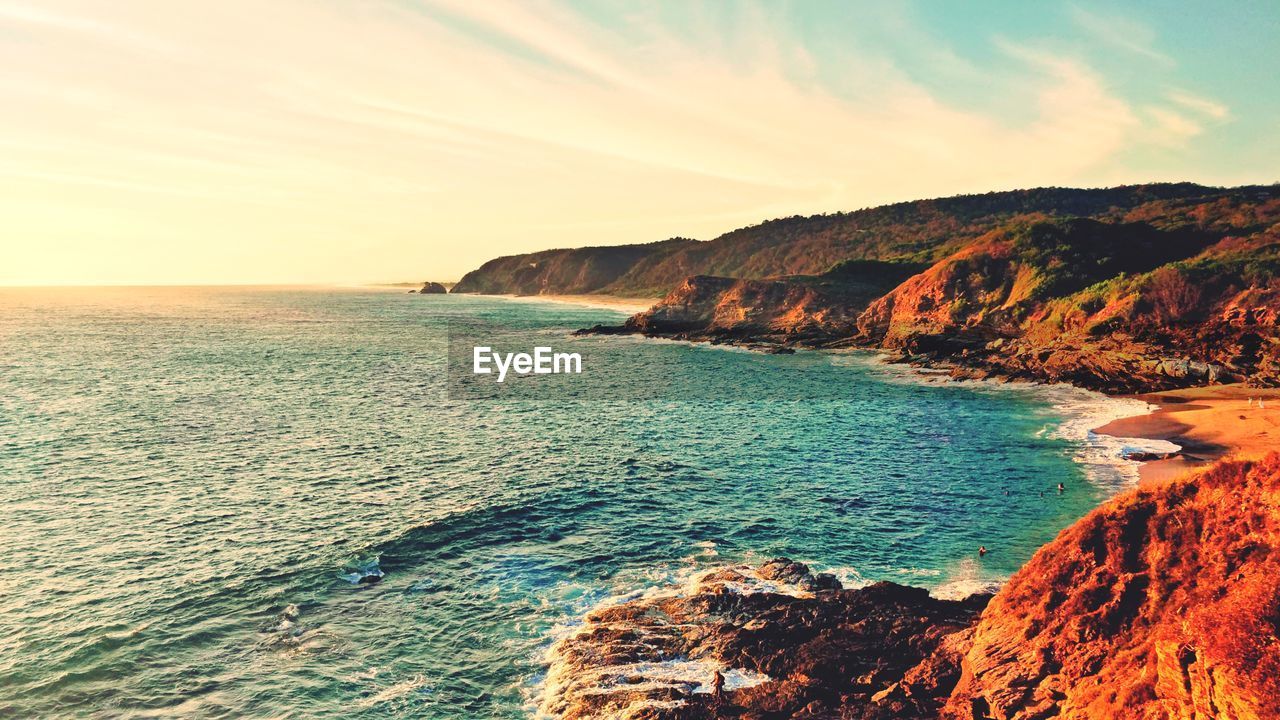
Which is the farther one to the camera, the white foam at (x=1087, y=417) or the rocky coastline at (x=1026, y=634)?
the white foam at (x=1087, y=417)

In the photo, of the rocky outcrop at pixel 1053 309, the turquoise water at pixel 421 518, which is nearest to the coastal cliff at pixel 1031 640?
the turquoise water at pixel 421 518

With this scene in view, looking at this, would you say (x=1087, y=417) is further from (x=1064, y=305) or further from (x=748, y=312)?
(x=748, y=312)

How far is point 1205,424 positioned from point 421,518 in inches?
1996

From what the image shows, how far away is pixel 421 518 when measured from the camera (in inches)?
1299

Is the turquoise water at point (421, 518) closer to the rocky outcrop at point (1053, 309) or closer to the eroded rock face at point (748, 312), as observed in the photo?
the rocky outcrop at point (1053, 309)

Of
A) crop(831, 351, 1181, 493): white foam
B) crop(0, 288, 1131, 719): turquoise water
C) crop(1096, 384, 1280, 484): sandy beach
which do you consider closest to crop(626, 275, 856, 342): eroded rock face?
crop(831, 351, 1181, 493): white foam

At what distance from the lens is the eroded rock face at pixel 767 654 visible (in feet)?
56.3

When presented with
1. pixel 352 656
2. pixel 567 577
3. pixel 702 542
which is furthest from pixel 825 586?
pixel 352 656

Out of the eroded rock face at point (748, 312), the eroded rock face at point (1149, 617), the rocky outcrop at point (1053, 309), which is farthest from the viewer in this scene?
the eroded rock face at point (748, 312)

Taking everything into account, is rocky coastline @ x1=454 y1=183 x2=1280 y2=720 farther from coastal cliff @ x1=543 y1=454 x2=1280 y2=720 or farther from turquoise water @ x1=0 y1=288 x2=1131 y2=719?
turquoise water @ x1=0 y1=288 x2=1131 y2=719

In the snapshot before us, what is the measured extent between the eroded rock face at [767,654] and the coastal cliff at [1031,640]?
0.17ft

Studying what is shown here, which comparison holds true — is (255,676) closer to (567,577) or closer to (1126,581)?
(567,577)

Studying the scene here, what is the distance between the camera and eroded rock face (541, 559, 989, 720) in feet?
56.3

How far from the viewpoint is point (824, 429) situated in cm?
5247
